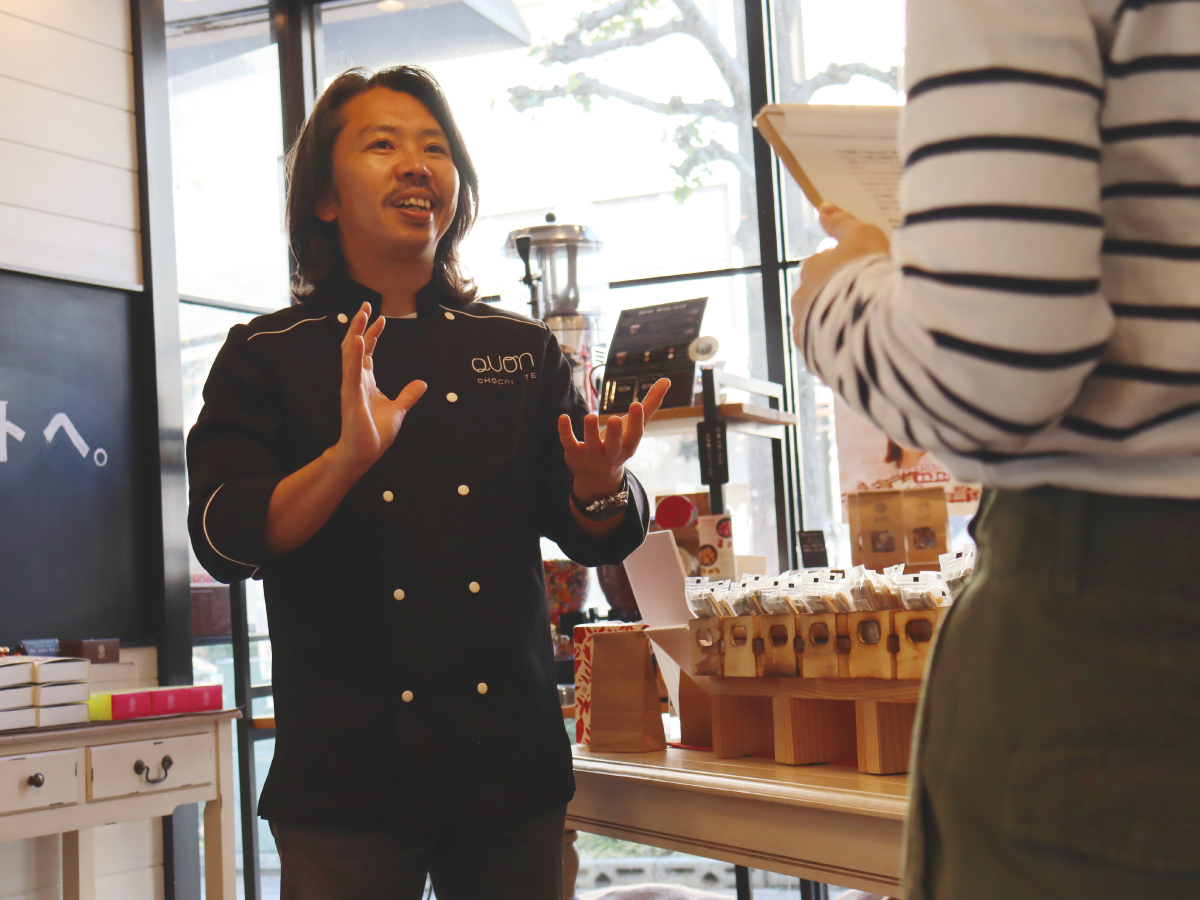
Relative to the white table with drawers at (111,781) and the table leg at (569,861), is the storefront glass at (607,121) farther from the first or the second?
the table leg at (569,861)

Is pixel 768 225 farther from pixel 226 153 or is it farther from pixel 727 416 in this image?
pixel 226 153

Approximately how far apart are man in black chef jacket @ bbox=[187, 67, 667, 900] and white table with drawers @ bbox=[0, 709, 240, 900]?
1.39m

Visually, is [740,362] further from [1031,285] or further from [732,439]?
[1031,285]

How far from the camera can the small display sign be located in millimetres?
2881

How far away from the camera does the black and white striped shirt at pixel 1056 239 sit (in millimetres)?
534

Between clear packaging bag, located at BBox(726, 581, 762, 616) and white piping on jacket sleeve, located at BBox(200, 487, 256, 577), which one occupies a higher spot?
white piping on jacket sleeve, located at BBox(200, 487, 256, 577)

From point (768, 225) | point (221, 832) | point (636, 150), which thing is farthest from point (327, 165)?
point (636, 150)

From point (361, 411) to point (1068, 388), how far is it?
84cm

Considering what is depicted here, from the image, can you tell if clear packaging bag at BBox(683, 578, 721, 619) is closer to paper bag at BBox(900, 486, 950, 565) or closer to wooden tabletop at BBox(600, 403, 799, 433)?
paper bag at BBox(900, 486, 950, 565)

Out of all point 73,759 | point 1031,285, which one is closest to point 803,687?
point 1031,285

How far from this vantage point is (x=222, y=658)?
3750mm

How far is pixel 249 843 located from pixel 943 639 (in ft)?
11.9

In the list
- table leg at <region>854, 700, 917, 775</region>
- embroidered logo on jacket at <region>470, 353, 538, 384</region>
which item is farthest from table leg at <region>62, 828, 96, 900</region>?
table leg at <region>854, 700, 917, 775</region>

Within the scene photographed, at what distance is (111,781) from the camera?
2.60m
